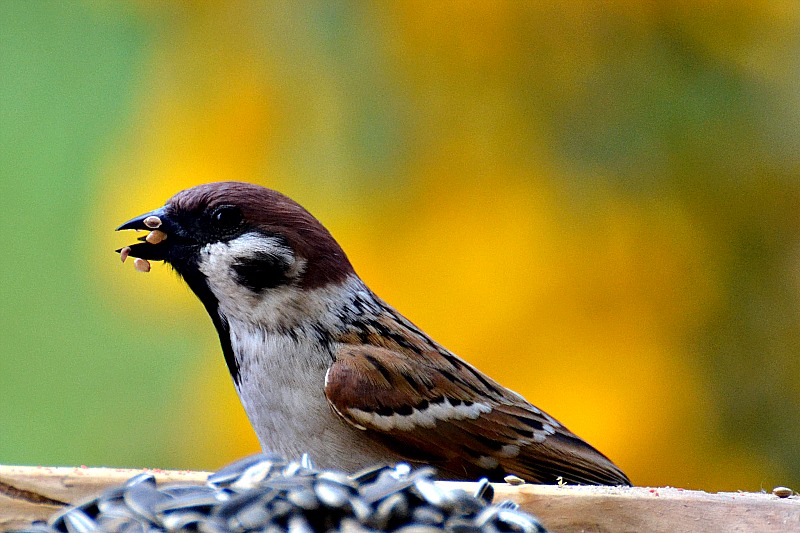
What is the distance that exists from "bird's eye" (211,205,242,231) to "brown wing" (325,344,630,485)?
0.36 metres

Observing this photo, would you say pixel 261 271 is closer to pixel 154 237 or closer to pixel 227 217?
pixel 227 217

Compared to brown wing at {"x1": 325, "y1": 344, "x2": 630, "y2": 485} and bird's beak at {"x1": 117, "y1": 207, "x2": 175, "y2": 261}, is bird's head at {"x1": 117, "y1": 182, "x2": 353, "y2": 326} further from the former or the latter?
brown wing at {"x1": 325, "y1": 344, "x2": 630, "y2": 485}

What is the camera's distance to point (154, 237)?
243 centimetres

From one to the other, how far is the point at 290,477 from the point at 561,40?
233 centimetres

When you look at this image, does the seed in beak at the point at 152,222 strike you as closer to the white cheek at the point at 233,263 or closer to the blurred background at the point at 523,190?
the white cheek at the point at 233,263

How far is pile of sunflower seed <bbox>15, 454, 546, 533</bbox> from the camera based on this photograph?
1462 mm

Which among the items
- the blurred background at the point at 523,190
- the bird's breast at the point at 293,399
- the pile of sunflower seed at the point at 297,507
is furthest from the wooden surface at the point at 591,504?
the blurred background at the point at 523,190

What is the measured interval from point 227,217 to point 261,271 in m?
0.14

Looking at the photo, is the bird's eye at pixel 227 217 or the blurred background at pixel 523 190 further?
the blurred background at pixel 523 190

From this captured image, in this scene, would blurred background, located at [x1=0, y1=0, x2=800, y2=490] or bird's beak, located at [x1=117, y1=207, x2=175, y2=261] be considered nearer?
bird's beak, located at [x1=117, y1=207, x2=175, y2=261]

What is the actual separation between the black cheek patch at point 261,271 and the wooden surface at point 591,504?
69 centimetres

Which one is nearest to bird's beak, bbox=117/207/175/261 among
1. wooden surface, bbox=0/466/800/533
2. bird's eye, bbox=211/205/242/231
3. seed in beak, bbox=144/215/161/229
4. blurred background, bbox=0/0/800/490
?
seed in beak, bbox=144/215/161/229

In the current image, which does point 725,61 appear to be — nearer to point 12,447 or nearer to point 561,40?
point 561,40

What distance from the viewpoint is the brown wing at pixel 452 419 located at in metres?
2.35
